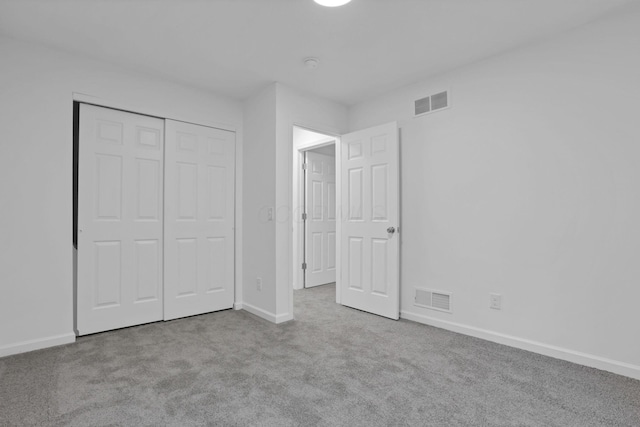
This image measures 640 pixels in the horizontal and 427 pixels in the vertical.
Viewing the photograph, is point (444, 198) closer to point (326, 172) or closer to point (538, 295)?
point (538, 295)

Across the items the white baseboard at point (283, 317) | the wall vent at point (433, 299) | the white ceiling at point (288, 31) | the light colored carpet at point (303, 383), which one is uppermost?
the white ceiling at point (288, 31)

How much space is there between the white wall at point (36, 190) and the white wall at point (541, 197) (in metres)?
3.13

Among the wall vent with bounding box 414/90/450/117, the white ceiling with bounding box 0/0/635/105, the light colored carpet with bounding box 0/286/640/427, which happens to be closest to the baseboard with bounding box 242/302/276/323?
the light colored carpet with bounding box 0/286/640/427

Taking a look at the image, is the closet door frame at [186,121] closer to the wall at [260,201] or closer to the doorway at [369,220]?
the wall at [260,201]

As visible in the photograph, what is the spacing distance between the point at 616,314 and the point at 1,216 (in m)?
4.47

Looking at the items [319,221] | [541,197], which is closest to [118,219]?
[319,221]

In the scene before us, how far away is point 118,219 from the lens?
3090 millimetres

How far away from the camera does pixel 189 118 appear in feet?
11.5

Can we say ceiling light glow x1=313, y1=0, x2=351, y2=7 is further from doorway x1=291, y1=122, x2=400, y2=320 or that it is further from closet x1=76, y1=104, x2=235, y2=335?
closet x1=76, y1=104, x2=235, y2=335

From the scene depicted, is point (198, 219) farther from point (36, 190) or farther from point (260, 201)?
point (36, 190)

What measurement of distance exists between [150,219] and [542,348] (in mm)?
3593

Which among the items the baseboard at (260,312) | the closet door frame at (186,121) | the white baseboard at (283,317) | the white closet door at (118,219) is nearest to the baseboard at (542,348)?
the white baseboard at (283,317)

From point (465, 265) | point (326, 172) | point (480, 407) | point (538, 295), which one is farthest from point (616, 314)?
point (326, 172)

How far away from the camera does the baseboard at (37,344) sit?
2482 millimetres
